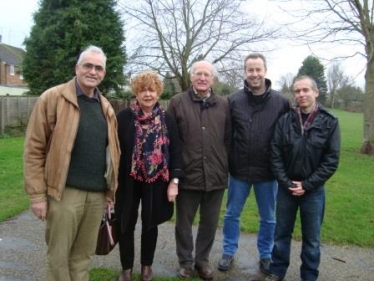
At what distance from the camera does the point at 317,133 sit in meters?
3.75

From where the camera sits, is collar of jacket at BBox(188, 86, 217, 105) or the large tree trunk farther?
the large tree trunk

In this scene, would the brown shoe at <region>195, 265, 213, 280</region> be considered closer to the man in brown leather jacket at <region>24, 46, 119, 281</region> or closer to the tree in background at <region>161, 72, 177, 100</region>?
the man in brown leather jacket at <region>24, 46, 119, 281</region>

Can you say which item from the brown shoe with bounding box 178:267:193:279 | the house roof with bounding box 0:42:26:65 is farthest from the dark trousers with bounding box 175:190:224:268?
the house roof with bounding box 0:42:26:65

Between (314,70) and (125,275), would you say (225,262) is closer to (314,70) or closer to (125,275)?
(125,275)

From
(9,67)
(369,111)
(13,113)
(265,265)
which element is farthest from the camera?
(9,67)

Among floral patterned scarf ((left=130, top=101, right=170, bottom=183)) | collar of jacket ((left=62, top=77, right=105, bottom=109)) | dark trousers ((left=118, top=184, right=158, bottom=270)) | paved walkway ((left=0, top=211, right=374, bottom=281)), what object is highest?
collar of jacket ((left=62, top=77, right=105, bottom=109))

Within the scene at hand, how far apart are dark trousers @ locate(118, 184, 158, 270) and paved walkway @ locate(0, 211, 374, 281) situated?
0.33m

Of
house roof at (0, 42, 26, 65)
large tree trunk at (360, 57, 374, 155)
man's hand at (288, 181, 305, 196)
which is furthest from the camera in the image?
house roof at (0, 42, 26, 65)

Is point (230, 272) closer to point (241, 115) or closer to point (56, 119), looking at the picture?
point (241, 115)

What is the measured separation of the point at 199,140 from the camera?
3988 mm

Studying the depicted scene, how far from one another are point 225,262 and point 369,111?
1170 cm

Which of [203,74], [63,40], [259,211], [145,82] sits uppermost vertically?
[63,40]

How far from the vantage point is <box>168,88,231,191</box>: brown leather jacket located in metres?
3.99

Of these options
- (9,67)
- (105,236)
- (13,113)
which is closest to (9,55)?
(9,67)
